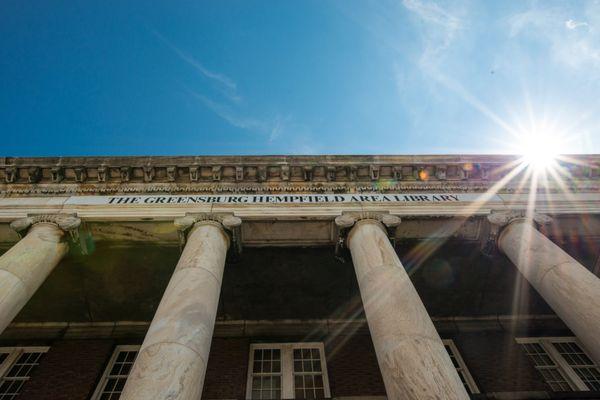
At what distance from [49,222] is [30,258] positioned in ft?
6.58

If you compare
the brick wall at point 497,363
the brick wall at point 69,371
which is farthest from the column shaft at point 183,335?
the brick wall at point 497,363

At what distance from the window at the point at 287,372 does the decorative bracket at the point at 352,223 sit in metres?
5.33

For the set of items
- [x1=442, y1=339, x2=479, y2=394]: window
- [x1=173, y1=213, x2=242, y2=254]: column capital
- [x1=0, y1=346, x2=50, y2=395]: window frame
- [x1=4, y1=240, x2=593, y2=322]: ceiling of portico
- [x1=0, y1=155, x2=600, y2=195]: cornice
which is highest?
[x1=0, y1=155, x2=600, y2=195]: cornice

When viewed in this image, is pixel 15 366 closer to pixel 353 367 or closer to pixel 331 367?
pixel 331 367

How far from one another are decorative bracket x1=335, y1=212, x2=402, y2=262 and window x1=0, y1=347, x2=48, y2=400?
13283mm

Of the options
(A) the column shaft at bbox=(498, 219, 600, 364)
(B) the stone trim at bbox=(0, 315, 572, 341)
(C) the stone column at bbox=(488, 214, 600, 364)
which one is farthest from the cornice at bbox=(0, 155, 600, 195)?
(B) the stone trim at bbox=(0, 315, 572, 341)

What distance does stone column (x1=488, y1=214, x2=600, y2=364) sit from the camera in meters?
9.76

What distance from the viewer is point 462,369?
1595cm

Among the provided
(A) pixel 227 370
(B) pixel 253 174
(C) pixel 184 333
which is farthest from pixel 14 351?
(C) pixel 184 333

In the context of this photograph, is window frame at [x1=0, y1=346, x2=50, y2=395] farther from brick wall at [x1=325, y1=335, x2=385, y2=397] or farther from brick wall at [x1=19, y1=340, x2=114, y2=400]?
brick wall at [x1=325, y1=335, x2=385, y2=397]

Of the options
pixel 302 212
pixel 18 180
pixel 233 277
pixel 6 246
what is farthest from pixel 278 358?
pixel 18 180

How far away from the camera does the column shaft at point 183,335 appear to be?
7398 millimetres

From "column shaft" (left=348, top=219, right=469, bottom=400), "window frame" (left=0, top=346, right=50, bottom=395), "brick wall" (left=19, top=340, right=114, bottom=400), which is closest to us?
"column shaft" (left=348, top=219, right=469, bottom=400)

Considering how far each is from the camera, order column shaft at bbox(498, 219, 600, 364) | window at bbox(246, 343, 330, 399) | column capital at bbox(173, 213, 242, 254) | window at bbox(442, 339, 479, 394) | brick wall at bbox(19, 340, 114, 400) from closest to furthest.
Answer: column shaft at bbox(498, 219, 600, 364)
column capital at bbox(173, 213, 242, 254)
brick wall at bbox(19, 340, 114, 400)
window at bbox(246, 343, 330, 399)
window at bbox(442, 339, 479, 394)
